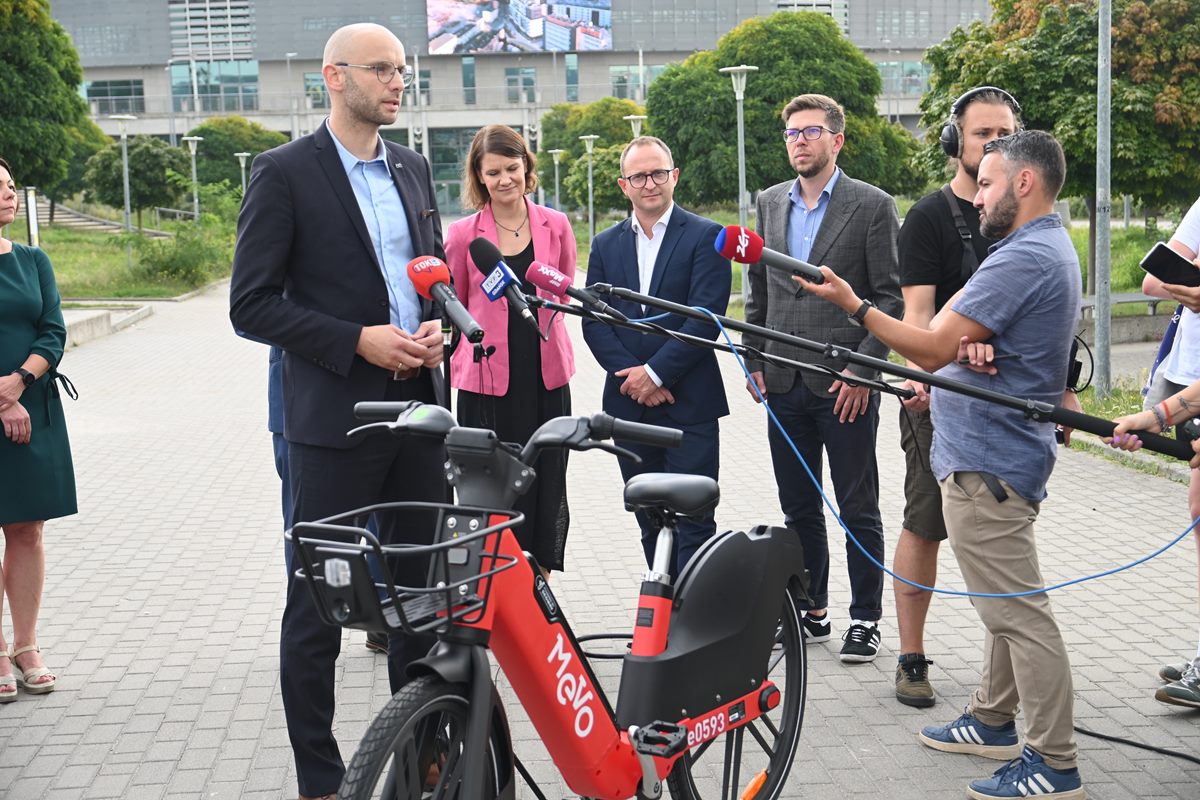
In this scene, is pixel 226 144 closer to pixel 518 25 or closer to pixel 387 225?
pixel 518 25

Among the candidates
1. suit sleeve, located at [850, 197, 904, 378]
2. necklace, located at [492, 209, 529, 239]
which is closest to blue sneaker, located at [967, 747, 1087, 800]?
suit sleeve, located at [850, 197, 904, 378]

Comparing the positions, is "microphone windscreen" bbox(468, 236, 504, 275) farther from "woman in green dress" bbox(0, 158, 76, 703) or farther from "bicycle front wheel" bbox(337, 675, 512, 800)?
"woman in green dress" bbox(0, 158, 76, 703)

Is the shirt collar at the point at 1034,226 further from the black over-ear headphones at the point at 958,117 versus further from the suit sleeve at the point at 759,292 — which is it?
the suit sleeve at the point at 759,292

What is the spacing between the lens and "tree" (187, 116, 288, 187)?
219 ft

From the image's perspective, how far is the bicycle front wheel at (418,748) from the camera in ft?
9.45

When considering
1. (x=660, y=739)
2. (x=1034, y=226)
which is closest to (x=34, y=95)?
(x=1034, y=226)

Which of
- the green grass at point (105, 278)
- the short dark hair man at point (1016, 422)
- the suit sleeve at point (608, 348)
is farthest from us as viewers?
the green grass at point (105, 278)

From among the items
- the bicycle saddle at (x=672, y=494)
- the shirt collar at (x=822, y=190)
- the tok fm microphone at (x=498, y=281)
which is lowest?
Answer: the bicycle saddle at (x=672, y=494)

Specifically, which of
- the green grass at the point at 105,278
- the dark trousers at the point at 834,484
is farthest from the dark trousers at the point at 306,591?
the green grass at the point at 105,278

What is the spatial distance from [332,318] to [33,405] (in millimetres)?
2072

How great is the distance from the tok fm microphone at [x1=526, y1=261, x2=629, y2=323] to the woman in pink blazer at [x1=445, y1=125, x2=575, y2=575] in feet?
6.98

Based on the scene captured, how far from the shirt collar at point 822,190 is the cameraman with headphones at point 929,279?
829 mm

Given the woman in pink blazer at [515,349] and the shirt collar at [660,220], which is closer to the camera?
the woman in pink blazer at [515,349]

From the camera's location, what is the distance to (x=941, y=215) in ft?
16.4
